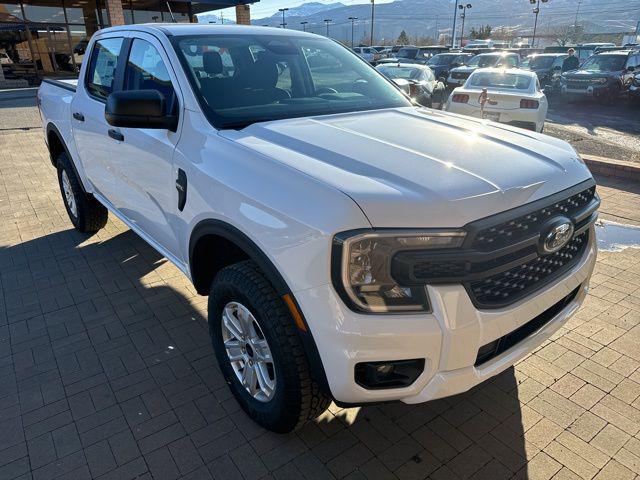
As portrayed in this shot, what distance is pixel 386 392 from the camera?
6.45 ft

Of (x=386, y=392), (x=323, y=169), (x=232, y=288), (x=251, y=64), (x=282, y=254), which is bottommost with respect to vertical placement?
(x=386, y=392)

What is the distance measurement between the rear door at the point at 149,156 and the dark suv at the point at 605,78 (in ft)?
56.0

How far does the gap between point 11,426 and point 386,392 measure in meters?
2.07

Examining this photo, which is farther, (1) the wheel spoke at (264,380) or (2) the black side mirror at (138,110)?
(2) the black side mirror at (138,110)

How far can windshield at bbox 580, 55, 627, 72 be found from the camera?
679 inches

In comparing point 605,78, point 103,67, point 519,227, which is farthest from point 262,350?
point 605,78

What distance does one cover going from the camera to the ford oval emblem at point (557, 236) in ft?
6.91

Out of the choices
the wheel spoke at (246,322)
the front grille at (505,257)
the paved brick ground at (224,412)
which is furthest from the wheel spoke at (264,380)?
the front grille at (505,257)

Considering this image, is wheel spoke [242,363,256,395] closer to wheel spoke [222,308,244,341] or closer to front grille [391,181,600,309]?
wheel spoke [222,308,244,341]

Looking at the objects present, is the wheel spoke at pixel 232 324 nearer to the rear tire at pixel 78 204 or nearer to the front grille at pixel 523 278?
the front grille at pixel 523 278

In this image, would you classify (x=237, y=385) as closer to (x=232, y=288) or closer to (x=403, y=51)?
(x=232, y=288)

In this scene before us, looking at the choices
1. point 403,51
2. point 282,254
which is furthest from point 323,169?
point 403,51

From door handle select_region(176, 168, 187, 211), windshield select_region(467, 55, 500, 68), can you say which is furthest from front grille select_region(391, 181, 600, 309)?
windshield select_region(467, 55, 500, 68)

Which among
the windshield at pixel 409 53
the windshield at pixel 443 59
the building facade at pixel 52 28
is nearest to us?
the building facade at pixel 52 28
